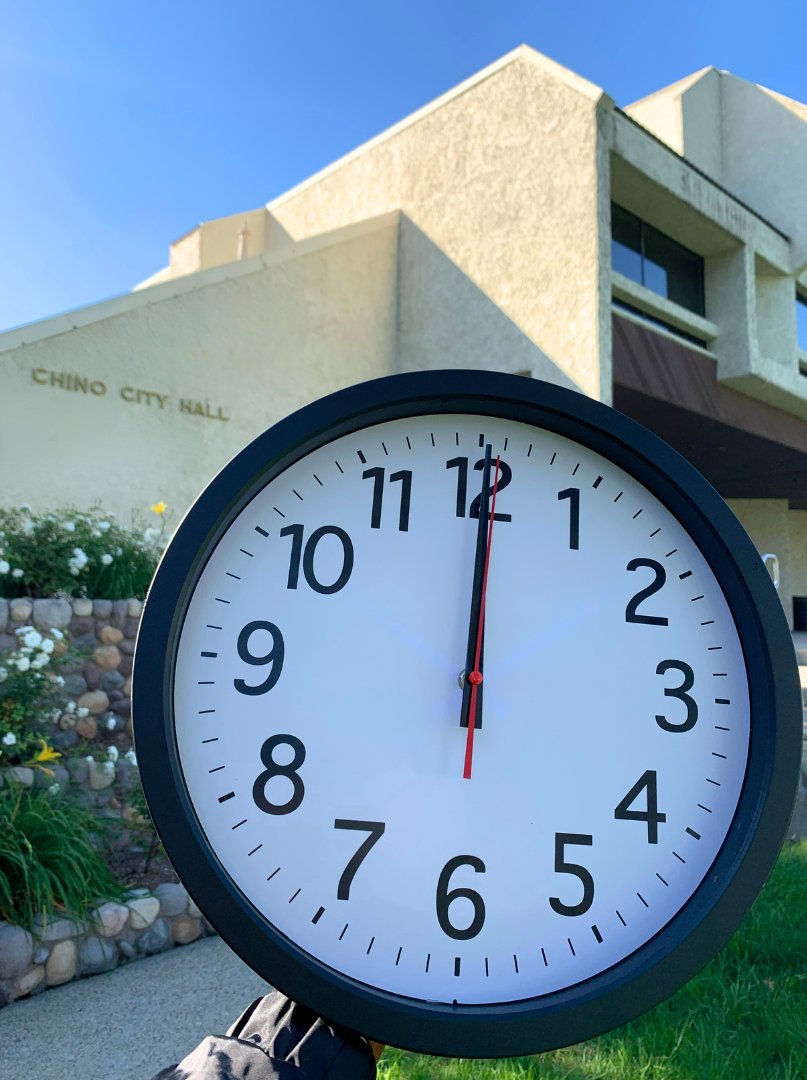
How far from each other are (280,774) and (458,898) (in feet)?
0.70

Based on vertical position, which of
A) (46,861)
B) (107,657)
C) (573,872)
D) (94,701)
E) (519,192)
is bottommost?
(46,861)

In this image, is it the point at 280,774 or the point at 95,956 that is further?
the point at 95,956

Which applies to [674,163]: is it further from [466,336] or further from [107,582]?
[107,582]

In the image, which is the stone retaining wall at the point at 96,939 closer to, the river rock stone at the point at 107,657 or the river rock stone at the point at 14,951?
the river rock stone at the point at 14,951

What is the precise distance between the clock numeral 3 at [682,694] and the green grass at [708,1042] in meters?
1.17

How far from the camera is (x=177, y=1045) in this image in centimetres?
222

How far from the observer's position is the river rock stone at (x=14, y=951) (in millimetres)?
2412

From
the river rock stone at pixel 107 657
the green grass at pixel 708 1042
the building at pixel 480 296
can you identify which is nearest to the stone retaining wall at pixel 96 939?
the green grass at pixel 708 1042

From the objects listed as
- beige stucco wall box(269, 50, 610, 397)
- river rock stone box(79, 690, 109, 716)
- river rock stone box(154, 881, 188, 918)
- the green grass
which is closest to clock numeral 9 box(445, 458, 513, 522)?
the green grass

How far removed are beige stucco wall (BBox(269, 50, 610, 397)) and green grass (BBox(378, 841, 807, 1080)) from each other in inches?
263

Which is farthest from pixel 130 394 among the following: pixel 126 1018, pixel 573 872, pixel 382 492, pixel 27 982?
pixel 573 872

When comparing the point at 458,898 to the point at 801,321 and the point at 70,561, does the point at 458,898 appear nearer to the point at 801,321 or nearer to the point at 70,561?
the point at 70,561

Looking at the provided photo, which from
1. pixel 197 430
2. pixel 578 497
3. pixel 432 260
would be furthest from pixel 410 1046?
pixel 432 260

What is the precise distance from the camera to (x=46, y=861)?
2.70 m
